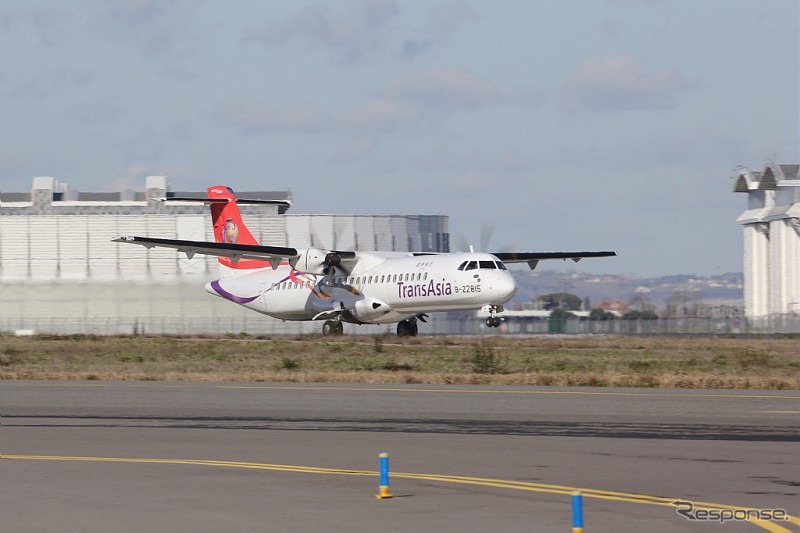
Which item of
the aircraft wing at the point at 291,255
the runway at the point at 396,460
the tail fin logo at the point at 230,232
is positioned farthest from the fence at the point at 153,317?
the runway at the point at 396,460

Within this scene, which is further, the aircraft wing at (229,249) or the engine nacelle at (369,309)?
the engine nacelle at (369,309)

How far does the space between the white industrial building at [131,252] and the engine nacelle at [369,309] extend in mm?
14079

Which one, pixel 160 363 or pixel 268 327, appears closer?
pixel 160 363

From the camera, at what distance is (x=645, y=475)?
1287 centimetres

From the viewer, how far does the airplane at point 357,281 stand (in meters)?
44.5

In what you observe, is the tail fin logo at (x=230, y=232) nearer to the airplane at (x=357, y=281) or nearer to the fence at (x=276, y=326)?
the airplane at (x=357, y=281)

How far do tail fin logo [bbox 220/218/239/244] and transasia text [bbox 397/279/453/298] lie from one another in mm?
12784

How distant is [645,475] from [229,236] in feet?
150

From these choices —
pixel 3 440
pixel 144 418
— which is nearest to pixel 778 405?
pixel 144 418

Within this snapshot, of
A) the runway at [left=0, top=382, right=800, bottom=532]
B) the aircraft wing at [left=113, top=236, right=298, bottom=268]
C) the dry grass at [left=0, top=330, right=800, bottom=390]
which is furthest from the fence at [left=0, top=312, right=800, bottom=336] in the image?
the runway at [left=0, top=382, right=800, bottom=532]

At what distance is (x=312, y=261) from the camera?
161 ft

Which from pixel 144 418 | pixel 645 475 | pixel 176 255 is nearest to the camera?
pixel 645 475

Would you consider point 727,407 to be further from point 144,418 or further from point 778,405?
point 144,418

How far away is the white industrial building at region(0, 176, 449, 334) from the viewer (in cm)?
5903
